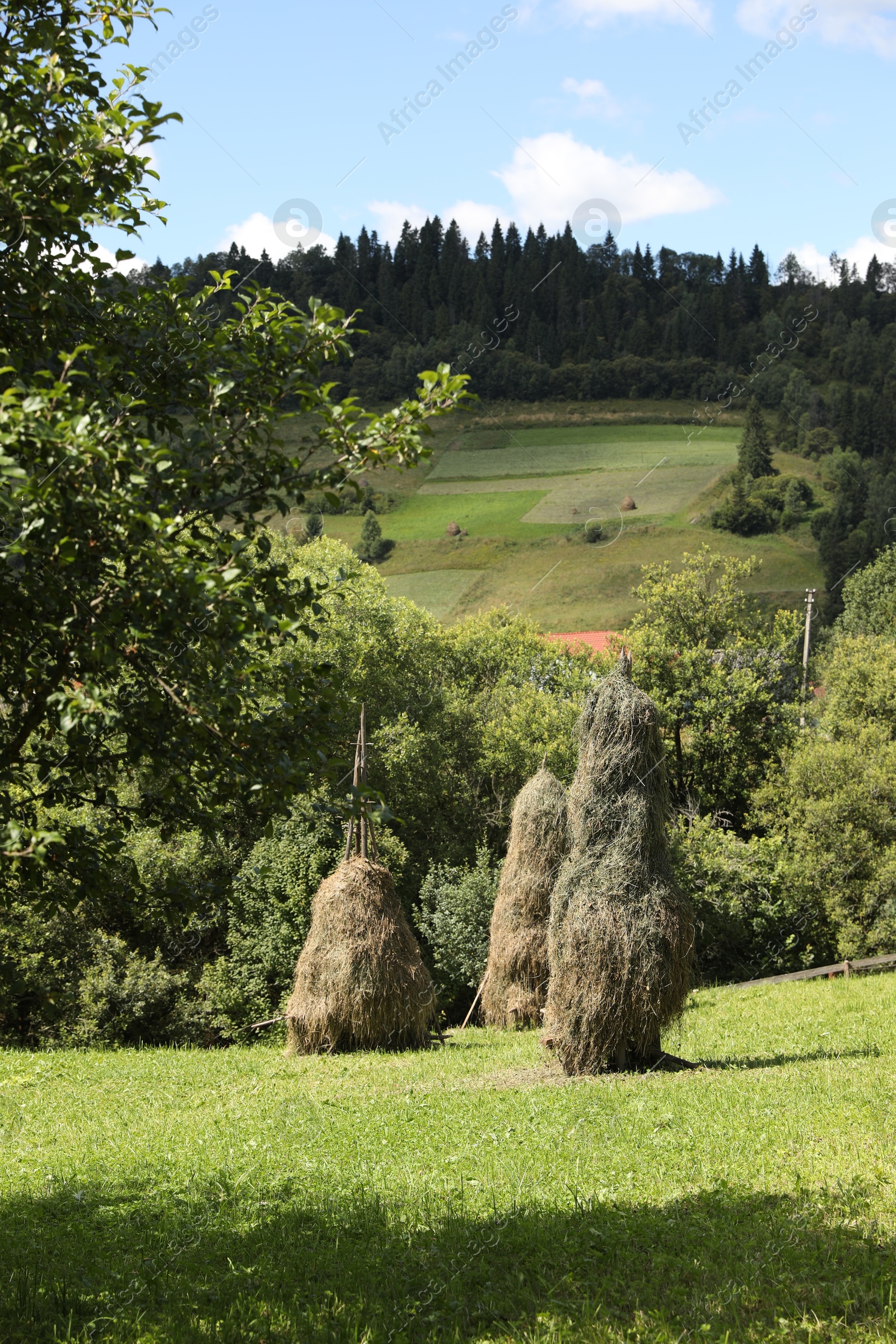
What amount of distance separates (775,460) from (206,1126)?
317 ft

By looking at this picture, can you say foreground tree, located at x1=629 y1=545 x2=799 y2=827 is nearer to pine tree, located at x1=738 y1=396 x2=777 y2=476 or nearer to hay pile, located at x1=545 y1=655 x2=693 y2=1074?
hay pile, located at x1=545 y1=655 x2=693 y2=1074

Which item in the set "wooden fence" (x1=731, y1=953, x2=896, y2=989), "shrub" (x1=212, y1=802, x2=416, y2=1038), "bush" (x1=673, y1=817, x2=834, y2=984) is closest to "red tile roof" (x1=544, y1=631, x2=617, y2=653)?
"bush" (x1=673, y1=817, x2=834, y2=984)

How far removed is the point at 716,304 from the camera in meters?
126

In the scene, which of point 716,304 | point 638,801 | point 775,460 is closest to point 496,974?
point 638,801

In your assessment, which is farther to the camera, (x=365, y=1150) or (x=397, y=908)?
(x=397, y=908)

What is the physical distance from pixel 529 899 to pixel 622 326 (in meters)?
117

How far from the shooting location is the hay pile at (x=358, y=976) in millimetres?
17562

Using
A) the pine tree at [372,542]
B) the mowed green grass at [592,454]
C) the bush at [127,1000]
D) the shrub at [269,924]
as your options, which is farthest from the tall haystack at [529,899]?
the mowed green grass at [592,454]

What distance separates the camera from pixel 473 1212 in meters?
7.09

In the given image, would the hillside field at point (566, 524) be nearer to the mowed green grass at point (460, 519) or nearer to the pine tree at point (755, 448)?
the mowed green grass at point (460, 519)

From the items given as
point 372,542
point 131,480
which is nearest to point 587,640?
point 372,542

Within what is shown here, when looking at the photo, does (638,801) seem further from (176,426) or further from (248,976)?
(248,976)

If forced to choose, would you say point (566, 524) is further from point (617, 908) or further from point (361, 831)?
point (617, 908)

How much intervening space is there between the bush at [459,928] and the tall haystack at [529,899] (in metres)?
3.88
